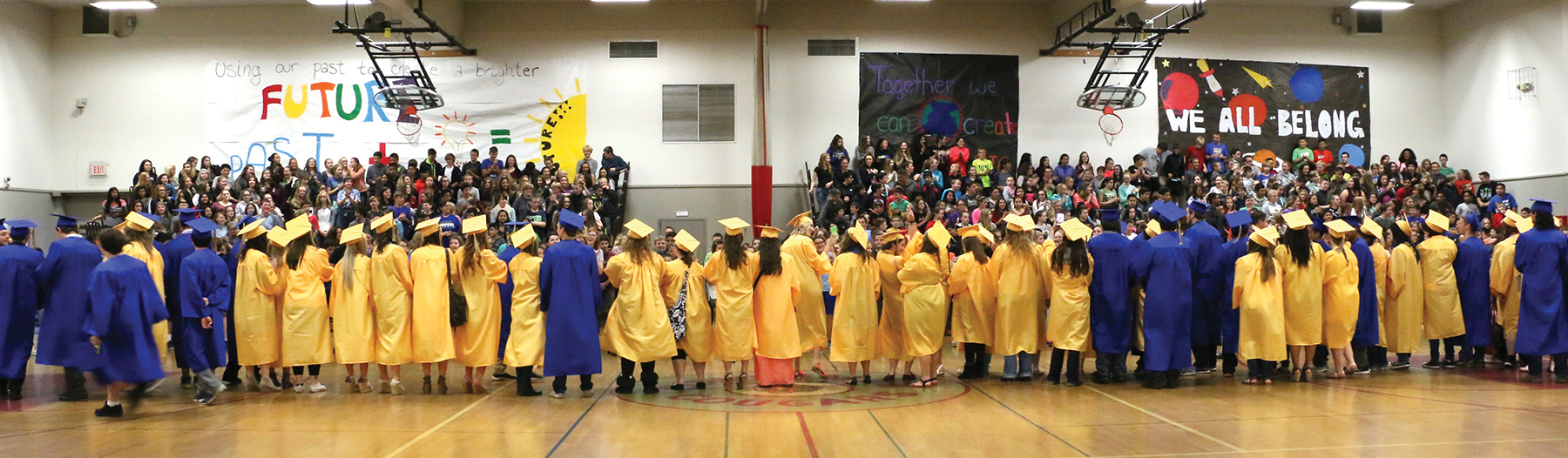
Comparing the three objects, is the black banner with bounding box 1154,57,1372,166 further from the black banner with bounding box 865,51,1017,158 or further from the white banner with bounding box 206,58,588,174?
the white banner with bounding box 206,58,588,174

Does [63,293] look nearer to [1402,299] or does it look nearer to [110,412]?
[110,412]

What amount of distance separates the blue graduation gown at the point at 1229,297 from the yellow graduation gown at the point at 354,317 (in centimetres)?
747

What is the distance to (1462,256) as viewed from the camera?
32.9ft

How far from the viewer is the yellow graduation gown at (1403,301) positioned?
9906 millimetres

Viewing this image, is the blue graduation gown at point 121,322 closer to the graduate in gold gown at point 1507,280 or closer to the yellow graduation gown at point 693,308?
the yellow graduation gown at point 693,308

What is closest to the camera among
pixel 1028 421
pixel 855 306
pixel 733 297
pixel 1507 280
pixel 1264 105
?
pixel 1028 421


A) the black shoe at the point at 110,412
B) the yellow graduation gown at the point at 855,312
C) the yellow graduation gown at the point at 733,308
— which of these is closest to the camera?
the black shoe at the point at 110,412

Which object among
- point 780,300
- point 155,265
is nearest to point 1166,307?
point 780,300

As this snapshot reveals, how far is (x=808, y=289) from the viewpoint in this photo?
9.12 meters

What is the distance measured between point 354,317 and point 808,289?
389 cm

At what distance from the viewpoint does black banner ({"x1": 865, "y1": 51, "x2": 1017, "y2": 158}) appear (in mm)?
19781

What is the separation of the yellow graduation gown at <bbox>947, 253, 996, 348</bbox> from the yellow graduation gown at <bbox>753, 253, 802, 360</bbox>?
4.89ft

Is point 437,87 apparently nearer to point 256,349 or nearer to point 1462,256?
point 256,349

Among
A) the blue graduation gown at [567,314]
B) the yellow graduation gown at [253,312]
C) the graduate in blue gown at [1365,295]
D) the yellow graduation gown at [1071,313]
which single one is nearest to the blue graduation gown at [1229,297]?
the graduate in blue gown at [1365,295]
